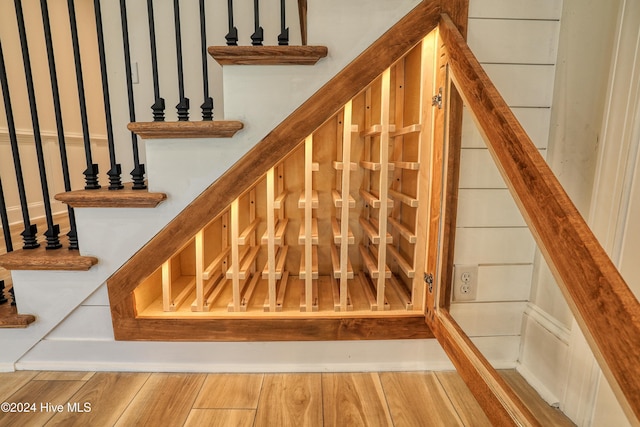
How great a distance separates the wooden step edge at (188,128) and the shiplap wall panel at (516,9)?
32.4 inches

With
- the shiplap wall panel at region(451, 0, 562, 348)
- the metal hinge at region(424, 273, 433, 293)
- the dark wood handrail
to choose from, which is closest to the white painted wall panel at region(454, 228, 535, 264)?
the shiplap wall panel at region(451, 0, 562, 348)

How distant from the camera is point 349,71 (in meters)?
1.04

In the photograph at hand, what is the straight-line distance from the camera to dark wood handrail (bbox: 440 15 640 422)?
425mm

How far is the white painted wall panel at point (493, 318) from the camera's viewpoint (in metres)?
1.24

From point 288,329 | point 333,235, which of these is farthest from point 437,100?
point 288,329

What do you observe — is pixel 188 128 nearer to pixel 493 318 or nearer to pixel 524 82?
pixel 524 82

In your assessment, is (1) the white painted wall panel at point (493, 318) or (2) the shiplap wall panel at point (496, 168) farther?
(1) the white painted wall panel at point (493, 318)

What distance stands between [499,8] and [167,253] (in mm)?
1296

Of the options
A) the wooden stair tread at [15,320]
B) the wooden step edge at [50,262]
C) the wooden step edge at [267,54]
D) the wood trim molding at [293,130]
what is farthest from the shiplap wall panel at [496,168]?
the wooden stair tread at [15,320]

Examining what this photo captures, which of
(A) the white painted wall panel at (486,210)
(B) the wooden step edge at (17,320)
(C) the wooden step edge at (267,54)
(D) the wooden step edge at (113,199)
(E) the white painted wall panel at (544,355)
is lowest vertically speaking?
(E) the white painted wall panel at (544,355)

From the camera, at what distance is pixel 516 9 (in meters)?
1.10

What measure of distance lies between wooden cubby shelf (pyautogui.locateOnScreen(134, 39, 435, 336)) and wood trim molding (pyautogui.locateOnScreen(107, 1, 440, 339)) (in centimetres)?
4

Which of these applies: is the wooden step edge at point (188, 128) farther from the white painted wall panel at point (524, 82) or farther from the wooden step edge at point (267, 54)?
the white painted wall panel at point (524, 82)

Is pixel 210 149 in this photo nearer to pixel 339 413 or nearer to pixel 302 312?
pixel 302 312
